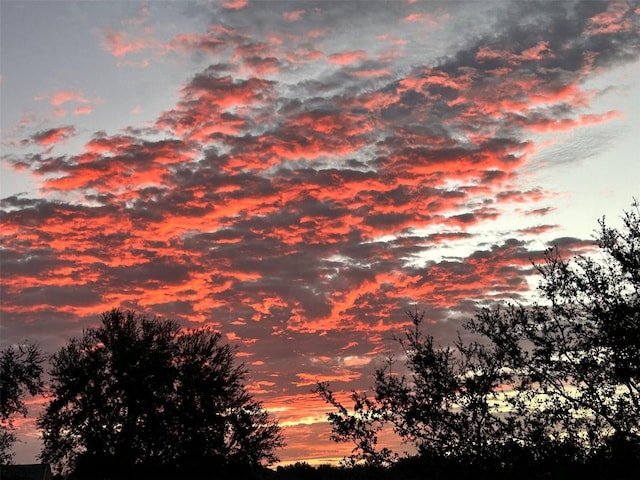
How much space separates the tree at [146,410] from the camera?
4678 centimetres

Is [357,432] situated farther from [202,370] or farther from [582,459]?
[202,370]

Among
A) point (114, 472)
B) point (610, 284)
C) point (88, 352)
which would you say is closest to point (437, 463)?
point (610, 284)

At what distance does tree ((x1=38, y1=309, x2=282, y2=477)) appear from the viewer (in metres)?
46.8

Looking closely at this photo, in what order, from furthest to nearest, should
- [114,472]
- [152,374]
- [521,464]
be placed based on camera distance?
1. [152,374]
2. [114,472]
3. [521,464]

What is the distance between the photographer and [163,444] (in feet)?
155

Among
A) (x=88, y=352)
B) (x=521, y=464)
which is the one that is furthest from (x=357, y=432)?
(x=88, y=352)

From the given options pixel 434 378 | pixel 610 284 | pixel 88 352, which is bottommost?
pixel 434 378

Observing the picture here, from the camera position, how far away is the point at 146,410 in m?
48.2

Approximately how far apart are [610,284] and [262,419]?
37.3 m

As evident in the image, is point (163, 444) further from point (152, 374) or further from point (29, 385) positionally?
point (29, 385)

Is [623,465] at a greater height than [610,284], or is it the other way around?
[610,284]

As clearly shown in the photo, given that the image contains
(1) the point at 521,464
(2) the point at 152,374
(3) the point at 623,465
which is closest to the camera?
(3) the point at 623,465

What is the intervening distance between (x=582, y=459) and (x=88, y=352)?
134 ft

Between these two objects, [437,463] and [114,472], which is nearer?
[437,463]
